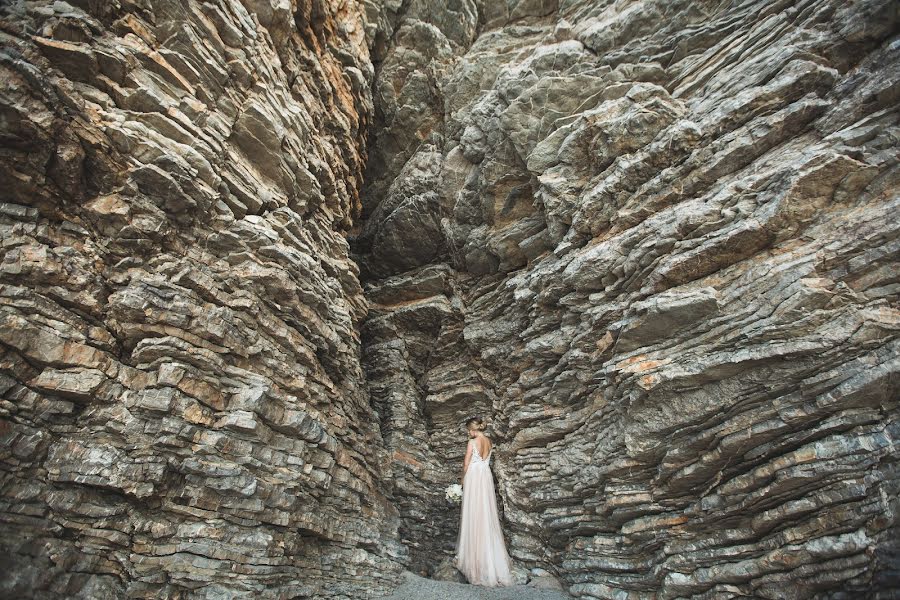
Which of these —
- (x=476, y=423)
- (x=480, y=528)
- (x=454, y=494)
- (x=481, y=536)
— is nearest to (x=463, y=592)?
(x=481, y=536)

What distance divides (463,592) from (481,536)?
4.05 ft

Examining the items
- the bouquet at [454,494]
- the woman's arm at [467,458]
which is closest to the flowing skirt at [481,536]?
the woman's arm at [467,458]

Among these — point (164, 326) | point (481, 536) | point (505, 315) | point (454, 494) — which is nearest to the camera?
point (164, 326)

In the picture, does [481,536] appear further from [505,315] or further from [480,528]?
[505,315]

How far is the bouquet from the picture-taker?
426 inches

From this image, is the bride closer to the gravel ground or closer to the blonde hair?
the gravel ground

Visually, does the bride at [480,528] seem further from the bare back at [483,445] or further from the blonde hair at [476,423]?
the blonde hair at [476,423]

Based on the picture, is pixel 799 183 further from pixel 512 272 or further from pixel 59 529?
pixel 59 529

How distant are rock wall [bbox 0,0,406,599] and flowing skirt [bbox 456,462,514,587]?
182 centimetres

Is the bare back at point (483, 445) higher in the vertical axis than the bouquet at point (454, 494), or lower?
higher

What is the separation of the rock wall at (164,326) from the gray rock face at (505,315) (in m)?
0.04

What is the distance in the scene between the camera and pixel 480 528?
379 inches

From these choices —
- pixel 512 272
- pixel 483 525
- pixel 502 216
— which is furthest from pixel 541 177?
pixel 483 525

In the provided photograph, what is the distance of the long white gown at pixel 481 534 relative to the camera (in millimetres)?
9039
